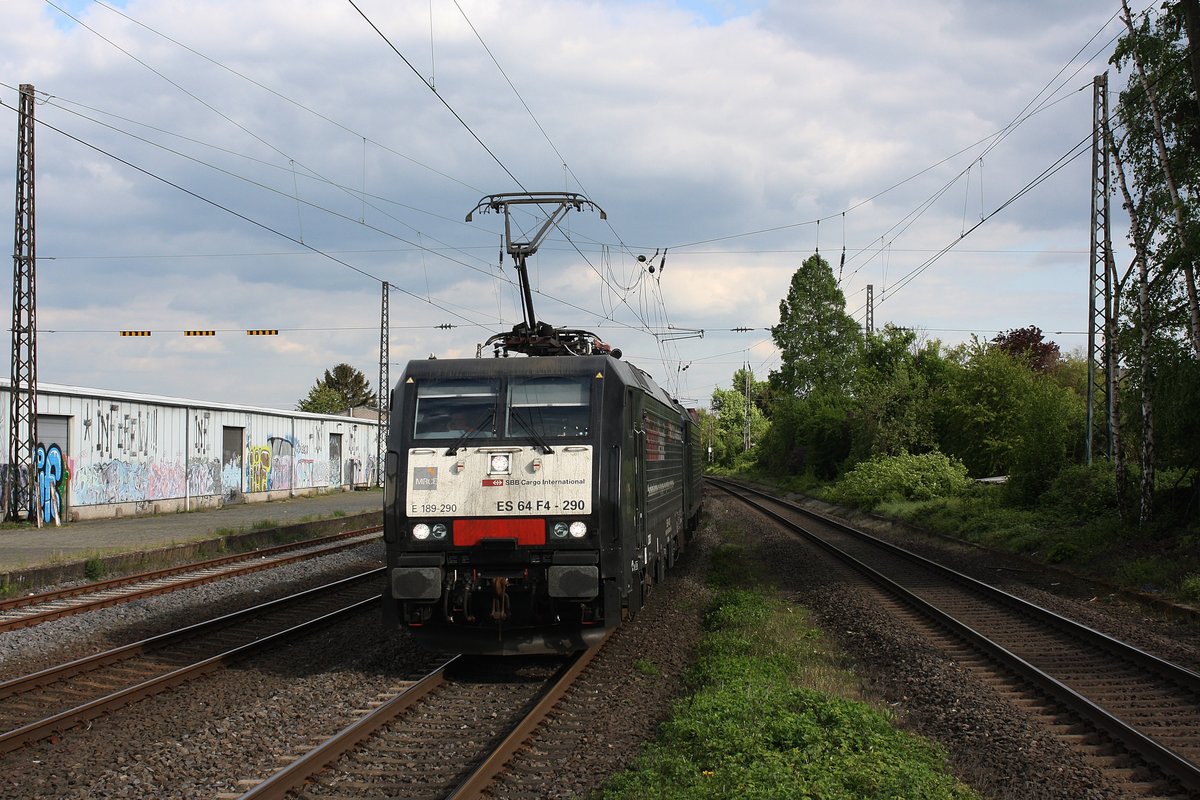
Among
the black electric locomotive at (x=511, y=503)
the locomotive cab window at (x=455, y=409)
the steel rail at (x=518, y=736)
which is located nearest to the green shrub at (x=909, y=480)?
the black electric locomotive at (x=511, y=503)

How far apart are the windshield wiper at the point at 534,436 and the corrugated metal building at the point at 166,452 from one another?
20.5 m

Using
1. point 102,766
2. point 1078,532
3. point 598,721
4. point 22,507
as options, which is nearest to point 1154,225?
point 1078,532

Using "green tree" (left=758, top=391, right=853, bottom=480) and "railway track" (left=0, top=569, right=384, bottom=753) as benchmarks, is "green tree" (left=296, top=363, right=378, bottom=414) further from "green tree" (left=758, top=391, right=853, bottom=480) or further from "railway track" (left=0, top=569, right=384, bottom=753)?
"railway track" (left=0, top=569, right=384, bottom=753)

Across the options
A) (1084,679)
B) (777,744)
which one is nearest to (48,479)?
(777,744)

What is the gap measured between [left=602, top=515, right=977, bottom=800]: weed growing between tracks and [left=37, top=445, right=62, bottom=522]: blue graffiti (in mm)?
21838

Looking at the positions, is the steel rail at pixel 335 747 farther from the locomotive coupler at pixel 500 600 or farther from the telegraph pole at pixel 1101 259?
the telegraph pole at pixel 1101 259

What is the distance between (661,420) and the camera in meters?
13.0

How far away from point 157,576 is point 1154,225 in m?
18.0

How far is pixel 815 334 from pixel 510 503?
48193 mm

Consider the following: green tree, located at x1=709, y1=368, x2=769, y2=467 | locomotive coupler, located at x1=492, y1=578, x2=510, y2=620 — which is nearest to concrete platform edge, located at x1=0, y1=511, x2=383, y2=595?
locomotive coupler, located at x1=492, y1=578, x2=510, y2=620

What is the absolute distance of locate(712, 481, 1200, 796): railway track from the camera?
257 inches

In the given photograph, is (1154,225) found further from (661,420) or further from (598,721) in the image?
(598,721)

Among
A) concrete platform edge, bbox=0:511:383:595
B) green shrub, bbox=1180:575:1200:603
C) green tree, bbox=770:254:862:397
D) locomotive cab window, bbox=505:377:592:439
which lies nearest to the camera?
locomotive cab window, bbox=505:377:592:439

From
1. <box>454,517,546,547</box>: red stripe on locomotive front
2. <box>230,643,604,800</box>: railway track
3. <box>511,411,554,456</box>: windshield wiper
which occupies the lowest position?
<box>230,643,604,800</box>: railway track
